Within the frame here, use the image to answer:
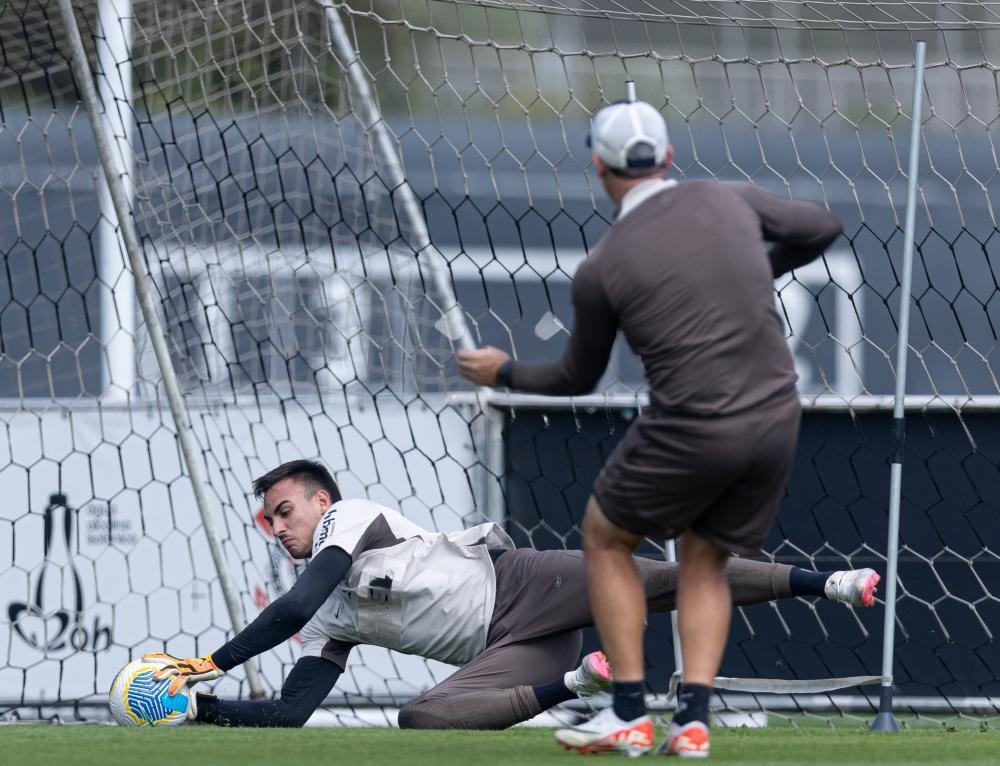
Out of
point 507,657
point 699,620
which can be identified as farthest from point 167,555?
point 699,620

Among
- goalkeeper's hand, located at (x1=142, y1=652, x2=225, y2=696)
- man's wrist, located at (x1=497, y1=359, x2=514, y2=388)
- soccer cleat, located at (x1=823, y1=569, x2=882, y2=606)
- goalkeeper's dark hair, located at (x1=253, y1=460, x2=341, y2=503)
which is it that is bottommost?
soccer cleat, located at (x1=823, y1=569, x2=882, y2=606)

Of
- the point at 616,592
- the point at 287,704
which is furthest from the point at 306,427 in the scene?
the point at 616,592

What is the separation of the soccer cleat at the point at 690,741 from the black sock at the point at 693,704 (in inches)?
0.5

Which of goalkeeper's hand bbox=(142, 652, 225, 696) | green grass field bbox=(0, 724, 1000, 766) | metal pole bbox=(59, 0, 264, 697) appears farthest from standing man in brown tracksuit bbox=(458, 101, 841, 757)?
metal pole bbox=(59, 0, 264, 697)

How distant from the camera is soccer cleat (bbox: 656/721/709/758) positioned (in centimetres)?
309

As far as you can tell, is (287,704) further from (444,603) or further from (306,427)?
(306,427)

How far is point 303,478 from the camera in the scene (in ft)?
14.6

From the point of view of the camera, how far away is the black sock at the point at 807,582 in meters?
4.16

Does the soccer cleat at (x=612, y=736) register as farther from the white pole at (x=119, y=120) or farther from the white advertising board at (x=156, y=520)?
the white pole at (x=119, y=120)

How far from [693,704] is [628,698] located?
0.44 feet

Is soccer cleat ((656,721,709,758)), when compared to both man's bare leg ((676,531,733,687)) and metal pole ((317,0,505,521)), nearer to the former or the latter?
man's bare leg ((676,531,733,687))

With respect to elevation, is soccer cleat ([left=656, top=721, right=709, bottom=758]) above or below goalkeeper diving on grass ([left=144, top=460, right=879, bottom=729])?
below

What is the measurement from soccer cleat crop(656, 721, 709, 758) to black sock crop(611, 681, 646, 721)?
0.29 ft

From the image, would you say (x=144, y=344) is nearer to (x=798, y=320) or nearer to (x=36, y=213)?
(x=36, y=213)
